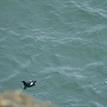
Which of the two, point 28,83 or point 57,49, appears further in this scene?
point 57,49

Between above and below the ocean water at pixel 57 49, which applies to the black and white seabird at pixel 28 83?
below

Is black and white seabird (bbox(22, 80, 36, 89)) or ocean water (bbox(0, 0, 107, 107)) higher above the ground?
ocean water (bbox(0, 0, 107, 107))

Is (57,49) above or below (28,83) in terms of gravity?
above

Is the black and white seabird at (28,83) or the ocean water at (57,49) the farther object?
the ocean water at (57,49)

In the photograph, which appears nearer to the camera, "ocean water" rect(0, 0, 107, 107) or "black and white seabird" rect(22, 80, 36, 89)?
"black and white seabird" rect(22, 80, 36, 89)

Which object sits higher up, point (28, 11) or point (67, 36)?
point (28, 11)

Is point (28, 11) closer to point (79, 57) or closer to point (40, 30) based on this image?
point (40, 30)

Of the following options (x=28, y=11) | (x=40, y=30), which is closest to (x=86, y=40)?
(x=40, y=30)

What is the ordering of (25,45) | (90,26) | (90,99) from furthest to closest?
(90,26) < (25,45) < (90,99)
